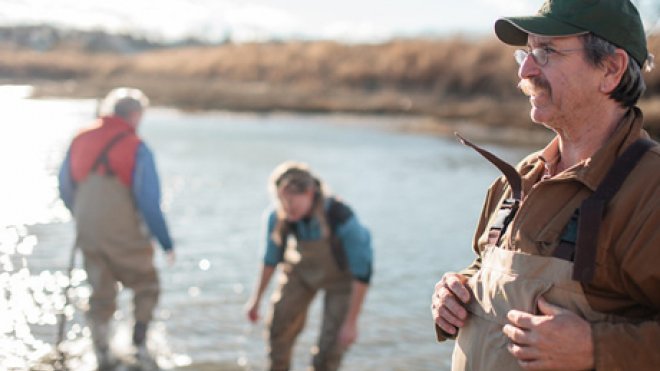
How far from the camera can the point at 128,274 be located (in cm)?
728

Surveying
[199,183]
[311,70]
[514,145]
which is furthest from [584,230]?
[311,70]

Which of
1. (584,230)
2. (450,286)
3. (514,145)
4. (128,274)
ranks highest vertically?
(584,230)

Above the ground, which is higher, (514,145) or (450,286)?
(450,286)

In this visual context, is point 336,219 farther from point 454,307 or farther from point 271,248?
point 454,307

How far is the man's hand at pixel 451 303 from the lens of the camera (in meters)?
2.67

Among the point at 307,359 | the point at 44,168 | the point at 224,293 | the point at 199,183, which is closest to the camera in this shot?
the point at 307,359

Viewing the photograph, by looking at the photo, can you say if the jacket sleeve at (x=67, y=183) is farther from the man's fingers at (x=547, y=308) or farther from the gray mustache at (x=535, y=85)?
the man's fingers at (x=547, y=308)

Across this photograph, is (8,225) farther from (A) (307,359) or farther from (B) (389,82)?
(B) (389,82)

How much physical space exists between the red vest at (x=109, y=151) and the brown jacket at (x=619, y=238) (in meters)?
4.82

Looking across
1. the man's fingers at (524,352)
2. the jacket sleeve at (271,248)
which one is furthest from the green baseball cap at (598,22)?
the jacket sleeve at (271,248)

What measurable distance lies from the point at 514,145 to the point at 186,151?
1017 centimetres

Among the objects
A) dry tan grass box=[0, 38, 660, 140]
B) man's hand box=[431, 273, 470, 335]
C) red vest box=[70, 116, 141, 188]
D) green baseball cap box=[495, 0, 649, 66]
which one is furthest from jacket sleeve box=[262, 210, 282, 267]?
dry tan grass box=[0, 38, 660, 140]

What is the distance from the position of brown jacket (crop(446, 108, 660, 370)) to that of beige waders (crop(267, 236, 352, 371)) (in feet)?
12.4

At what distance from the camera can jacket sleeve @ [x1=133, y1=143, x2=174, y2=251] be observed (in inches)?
273
